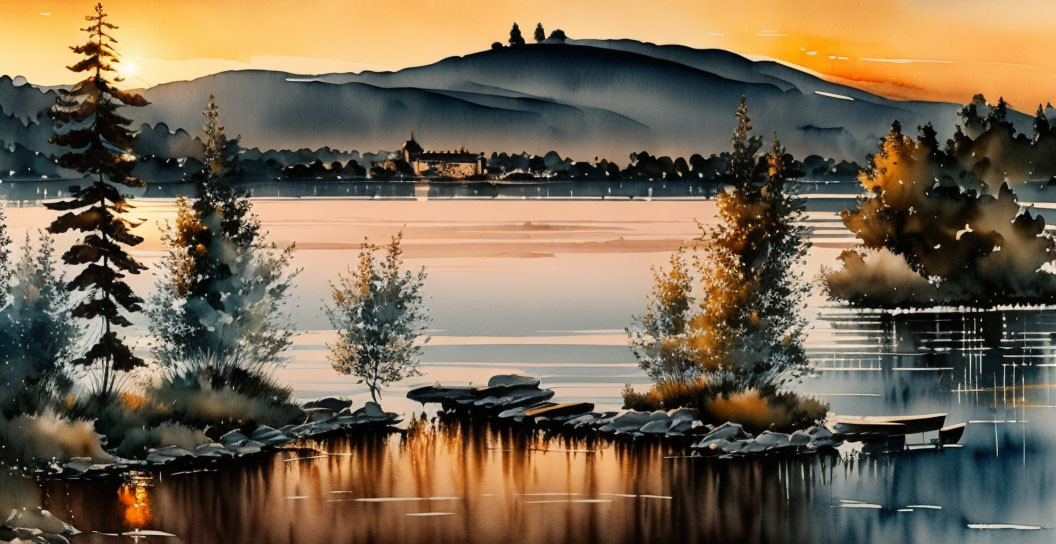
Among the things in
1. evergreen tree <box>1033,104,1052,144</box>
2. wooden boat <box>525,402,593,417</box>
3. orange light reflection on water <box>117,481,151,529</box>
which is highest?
evergreen tree <box>1033,104,1052,144</box>

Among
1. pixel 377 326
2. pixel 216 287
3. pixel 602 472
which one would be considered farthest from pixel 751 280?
pixel 216 287

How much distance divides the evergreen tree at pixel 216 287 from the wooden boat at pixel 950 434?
17.4m

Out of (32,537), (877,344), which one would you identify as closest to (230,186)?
(32,537)

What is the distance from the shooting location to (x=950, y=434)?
132 feet

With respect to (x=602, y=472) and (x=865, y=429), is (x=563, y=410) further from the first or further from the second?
(x=865, y=429)

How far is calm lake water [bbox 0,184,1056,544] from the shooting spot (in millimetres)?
29484

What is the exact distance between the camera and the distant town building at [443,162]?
16712cm

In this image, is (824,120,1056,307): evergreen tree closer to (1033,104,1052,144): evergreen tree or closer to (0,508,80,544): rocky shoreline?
(1033,104,1052,144): evergreen tree

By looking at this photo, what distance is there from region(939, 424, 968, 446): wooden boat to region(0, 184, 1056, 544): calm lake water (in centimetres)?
35

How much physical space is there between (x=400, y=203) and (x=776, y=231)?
419 ft

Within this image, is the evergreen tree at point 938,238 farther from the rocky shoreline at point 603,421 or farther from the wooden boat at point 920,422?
the wooden boat at point 920,422

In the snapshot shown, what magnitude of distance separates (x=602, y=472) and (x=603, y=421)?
6282 millimetres

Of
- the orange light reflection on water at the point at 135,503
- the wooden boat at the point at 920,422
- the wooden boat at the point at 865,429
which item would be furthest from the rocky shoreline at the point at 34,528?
the wooden boat at the point at 920,422

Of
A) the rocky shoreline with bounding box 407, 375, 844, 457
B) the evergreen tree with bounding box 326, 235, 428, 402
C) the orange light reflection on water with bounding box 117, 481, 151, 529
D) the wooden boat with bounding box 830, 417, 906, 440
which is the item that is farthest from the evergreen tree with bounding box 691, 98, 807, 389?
the orange light reflection on water with bounding box 117, 481, 151, 529
